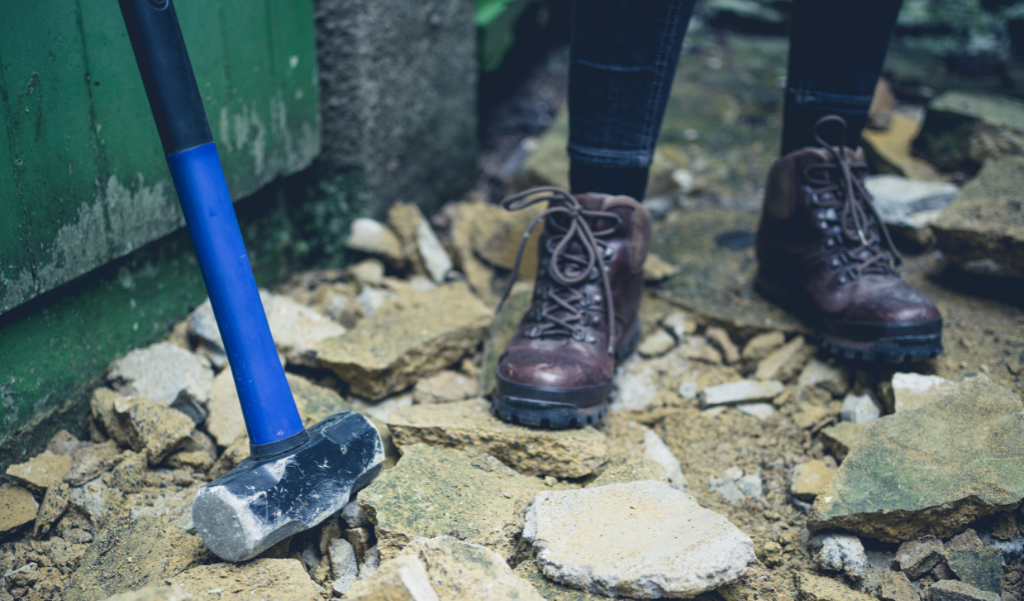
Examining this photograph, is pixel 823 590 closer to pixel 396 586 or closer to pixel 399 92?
pixel 396 586

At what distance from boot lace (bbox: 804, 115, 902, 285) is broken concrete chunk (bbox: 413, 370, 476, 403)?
88 centimetres

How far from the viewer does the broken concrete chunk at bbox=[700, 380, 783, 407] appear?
5.09 ft

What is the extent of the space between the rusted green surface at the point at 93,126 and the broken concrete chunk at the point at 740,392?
47.9 inches

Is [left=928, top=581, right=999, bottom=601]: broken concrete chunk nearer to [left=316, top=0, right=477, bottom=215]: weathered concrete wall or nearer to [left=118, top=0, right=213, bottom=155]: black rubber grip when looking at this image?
[left=118, top=0, right=213, bottom=155]: black rubber grip

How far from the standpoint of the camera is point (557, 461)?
128 centimetres

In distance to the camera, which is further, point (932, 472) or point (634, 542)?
point (932, 472)

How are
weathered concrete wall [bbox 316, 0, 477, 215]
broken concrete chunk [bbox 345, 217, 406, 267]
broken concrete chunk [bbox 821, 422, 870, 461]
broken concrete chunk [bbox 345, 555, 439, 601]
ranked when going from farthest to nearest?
broken concrete chunk [bbox 345, 217, 406, 267] < weathered concrete wall [bbox 316, 0, 477, 215] < broken concrete chunk [bbox 821, 422, 870, 461] < broken concrete chunk [bbox 345, 555, 439, 601]

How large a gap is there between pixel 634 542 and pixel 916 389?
29.8 inches

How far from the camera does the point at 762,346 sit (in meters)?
1.68

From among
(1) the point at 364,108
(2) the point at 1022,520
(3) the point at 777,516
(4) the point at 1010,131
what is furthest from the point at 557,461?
(4) the point at 1010,131

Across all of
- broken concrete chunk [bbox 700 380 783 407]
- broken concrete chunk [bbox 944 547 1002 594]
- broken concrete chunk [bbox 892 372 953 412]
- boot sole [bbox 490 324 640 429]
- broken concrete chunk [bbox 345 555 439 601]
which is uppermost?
broken concrete chunk [bbox 345 555 439 601]

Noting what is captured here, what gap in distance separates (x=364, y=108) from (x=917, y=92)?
2.58 m

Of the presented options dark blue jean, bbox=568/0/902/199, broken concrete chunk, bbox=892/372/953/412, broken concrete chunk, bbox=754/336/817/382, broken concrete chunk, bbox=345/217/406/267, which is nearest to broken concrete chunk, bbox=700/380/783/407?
broken concrete chunk, bbox=754/336/817/382

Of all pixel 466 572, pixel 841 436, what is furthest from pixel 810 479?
pixel 466 572
